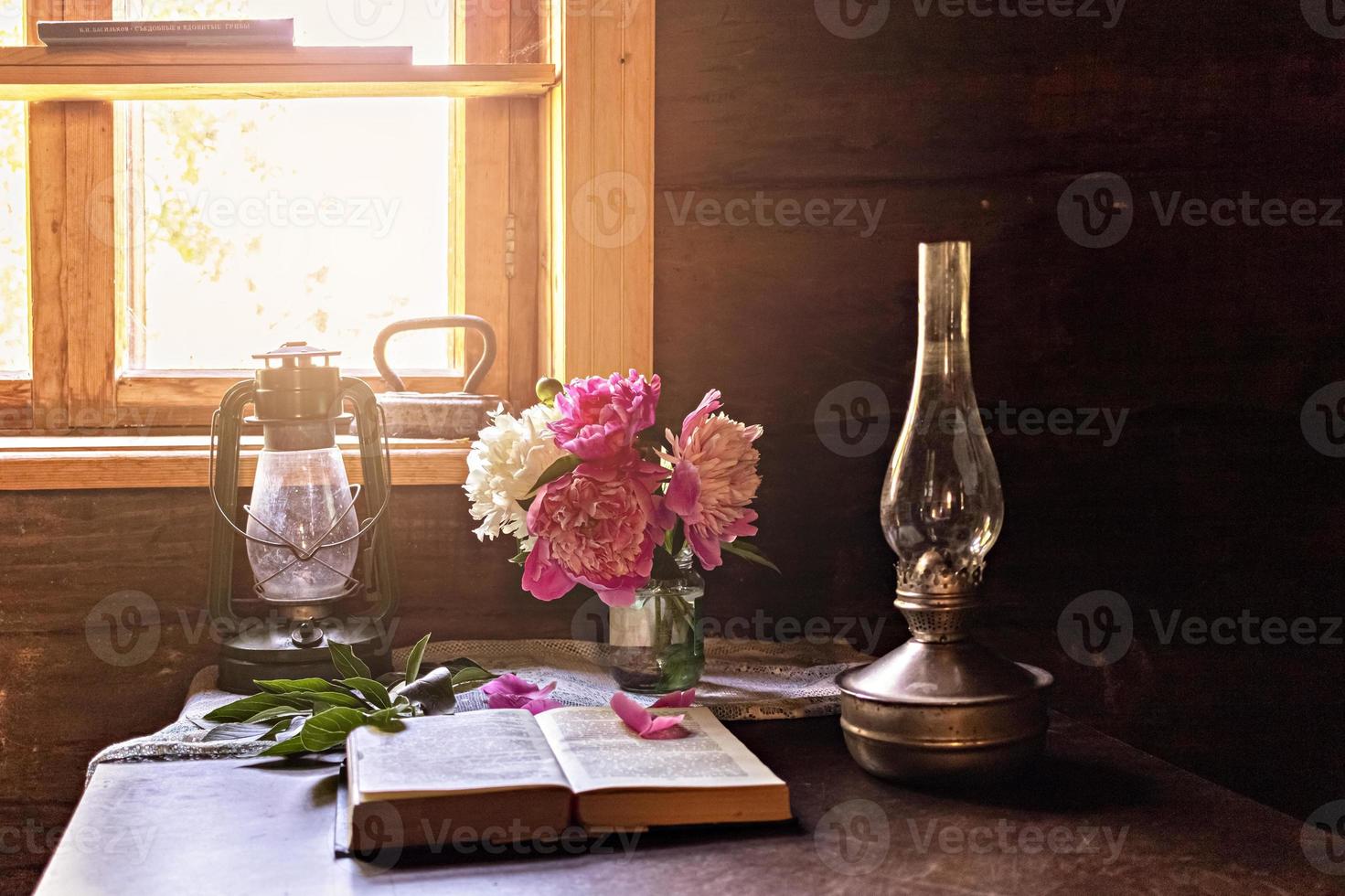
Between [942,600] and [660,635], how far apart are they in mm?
323

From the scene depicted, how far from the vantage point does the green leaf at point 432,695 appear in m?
1.05

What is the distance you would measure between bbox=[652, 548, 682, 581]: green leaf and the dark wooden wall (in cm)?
34

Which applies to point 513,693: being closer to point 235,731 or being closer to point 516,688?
point 516,688

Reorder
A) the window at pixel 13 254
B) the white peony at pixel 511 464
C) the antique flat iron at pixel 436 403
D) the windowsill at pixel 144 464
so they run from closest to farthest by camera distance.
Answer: the white peony at pixel 511 464 < the windowsill at pixel 144 464 < the antique flat iron at pixel 436 403 < the window at pixel 13 254

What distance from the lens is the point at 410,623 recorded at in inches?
58.0

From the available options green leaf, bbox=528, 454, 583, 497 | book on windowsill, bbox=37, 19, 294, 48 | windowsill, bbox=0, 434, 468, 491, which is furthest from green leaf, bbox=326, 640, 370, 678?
book on windowsill, bbox=37, 19, 294, 48

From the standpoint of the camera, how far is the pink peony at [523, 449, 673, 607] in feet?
3.57

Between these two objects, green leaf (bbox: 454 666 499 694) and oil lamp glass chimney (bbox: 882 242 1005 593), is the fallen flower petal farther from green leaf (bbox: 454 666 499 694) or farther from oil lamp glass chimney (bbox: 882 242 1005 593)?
oil lamp glass chimney (bbox: 882 242 1005 593)

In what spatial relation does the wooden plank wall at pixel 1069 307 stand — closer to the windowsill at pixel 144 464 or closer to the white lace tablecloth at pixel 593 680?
the white lace tablecloth at pixel 593 680

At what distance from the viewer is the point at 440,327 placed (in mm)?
1531

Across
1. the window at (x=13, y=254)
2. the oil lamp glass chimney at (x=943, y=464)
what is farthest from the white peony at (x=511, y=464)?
the window at (x=13, y=254)

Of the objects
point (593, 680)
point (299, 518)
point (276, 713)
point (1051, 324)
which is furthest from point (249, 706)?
point (1051, 324)

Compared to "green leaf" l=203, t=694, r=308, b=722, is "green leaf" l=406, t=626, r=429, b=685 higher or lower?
higher

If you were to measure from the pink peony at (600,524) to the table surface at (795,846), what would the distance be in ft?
0.76
